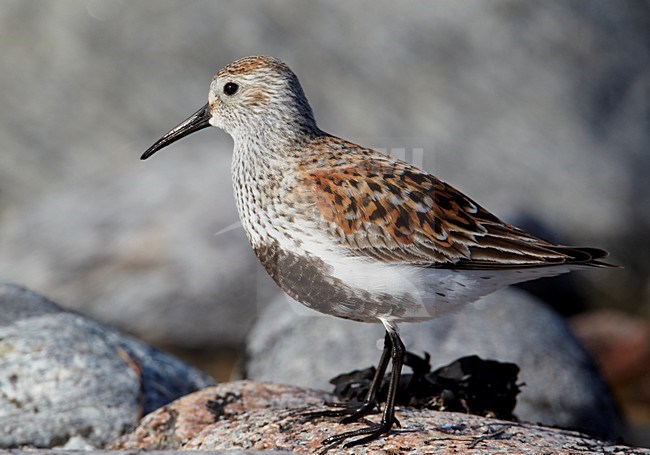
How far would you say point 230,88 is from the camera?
17.8ft

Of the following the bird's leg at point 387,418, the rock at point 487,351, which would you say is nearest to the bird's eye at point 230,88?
the bird's leg at point 387,418

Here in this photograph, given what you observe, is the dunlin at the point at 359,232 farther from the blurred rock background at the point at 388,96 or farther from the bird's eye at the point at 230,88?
the blurred rock background at the point at 388,96

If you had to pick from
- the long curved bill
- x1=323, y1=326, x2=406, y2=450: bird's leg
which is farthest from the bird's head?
x1=323, y1=326, x2=406, y2=450: bird's leg

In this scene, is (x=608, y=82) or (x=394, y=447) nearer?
(x=394, y=447)

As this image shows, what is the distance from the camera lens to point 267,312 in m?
8.23

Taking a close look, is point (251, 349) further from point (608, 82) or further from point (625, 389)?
point (608, 82)

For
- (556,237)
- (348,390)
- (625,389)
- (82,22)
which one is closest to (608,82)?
(556,237)

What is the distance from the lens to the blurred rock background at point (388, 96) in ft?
36.1

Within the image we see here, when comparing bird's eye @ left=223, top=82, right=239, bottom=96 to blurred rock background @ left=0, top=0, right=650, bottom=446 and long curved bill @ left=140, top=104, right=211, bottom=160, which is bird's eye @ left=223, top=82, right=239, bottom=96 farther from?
blurred rock background @ left=0, top=0, right=650, bottom=446

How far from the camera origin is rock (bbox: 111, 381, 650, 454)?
474cm

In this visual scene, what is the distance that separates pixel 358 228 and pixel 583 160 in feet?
22.3

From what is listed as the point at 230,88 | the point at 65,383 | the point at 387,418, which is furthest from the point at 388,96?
the point at 387,418

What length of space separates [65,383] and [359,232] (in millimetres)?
2131

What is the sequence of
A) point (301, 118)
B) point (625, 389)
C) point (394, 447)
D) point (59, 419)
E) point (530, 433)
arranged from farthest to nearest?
point (625, 389) < point (59, 419) < point (301, 118) < point (530, 433) < point (394, 447)
